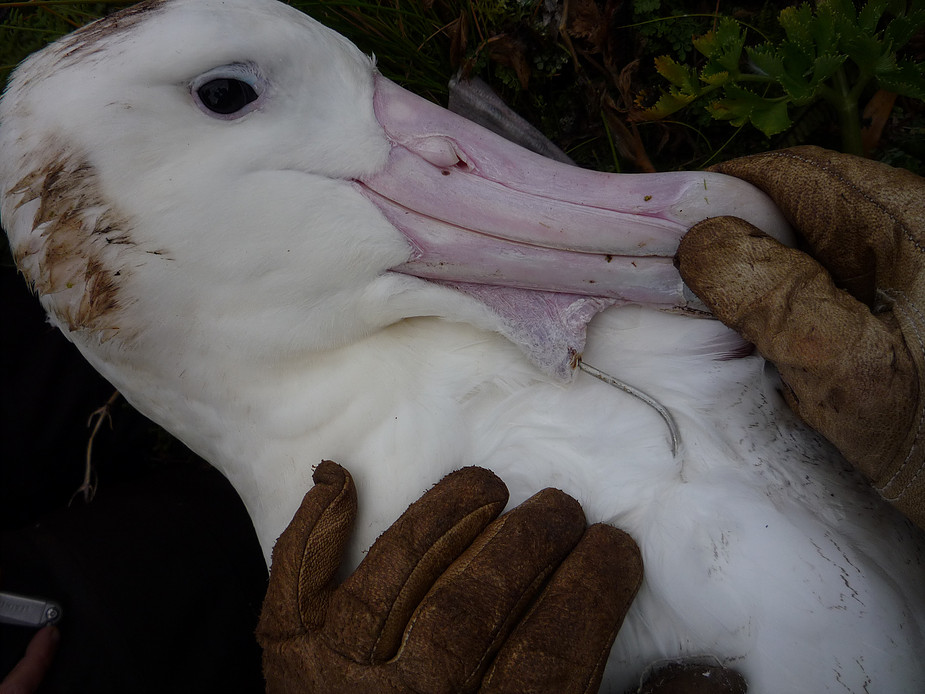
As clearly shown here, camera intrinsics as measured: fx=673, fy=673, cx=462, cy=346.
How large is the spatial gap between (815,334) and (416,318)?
0.83 metres

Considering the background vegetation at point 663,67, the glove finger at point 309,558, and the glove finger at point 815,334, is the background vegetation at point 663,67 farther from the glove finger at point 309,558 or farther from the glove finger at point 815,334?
the glove finger at point 309,558

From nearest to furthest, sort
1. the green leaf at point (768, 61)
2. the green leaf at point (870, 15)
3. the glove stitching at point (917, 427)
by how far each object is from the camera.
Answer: the glove stitching at point (917, 427) → the green leaf at point (870, 15) → the green leaf at point (768, 61)

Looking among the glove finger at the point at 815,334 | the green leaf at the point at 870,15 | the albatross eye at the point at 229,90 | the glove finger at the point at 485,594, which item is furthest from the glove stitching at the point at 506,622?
the green leaf at the point at 870,15

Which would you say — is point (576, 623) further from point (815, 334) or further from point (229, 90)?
point (229, 90)

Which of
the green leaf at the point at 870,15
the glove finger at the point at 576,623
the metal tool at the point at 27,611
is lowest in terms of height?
the metal tool at the point at 27,611

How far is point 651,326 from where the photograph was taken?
1.54 meters

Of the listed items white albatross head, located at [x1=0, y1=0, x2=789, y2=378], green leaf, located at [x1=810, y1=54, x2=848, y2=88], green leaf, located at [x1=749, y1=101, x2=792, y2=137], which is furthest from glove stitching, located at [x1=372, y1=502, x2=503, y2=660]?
green leaf, located at [x1=810, y1=54, x2=848, y2=88]

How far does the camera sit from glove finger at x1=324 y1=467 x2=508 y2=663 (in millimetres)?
1283

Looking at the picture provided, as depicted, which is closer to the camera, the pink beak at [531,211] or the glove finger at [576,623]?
the glove finger at [576,623]

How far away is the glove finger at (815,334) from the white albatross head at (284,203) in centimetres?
13

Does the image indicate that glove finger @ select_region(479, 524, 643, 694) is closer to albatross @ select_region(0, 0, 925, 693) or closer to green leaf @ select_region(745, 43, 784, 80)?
albatross @ select_region(0, 0, 925, 693)

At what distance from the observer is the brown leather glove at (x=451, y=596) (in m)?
1.24

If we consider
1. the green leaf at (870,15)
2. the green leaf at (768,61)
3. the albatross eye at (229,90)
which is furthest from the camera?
the green leaf at (768,61)

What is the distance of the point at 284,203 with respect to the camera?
1.35 metres
